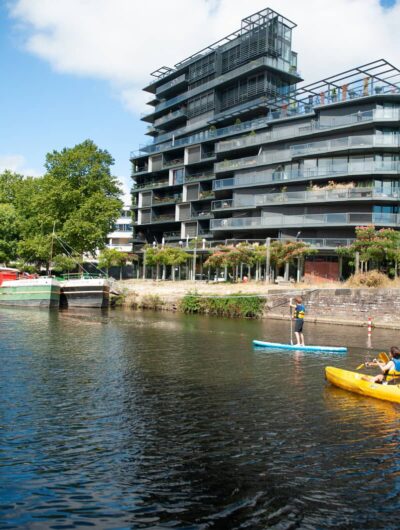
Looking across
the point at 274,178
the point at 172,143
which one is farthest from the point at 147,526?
the point at 172,143

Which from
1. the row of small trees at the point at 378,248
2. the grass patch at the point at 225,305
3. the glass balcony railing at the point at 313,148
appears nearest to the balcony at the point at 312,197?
the glass balcony railing at the point at 313,148

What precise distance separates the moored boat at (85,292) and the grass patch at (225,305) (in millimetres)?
7112

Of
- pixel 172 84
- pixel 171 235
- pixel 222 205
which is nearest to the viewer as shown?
pixel 222 205

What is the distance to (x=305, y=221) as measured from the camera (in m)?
51.0

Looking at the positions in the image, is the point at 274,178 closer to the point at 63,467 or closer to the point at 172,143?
the point at 172,143

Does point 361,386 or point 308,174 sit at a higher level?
point 308,174

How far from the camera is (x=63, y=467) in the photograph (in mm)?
8227

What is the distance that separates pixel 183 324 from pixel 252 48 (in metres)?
44.4

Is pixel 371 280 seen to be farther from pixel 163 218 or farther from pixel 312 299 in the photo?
pixel 163 218

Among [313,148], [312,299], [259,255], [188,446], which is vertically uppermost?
[313,148]

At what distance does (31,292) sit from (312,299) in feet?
76.6

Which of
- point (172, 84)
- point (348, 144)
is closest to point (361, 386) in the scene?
point (348, 144)

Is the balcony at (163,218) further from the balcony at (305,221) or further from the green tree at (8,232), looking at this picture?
the green tree at (8,232)

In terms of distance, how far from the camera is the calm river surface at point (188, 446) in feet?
22.7
